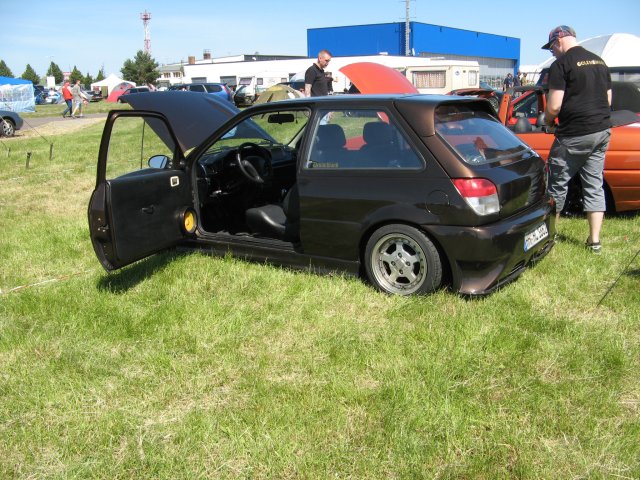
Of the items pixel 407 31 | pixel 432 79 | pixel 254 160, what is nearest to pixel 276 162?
pixel 254 160

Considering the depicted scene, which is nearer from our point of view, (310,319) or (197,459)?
(197,459)

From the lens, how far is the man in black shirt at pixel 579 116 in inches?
189

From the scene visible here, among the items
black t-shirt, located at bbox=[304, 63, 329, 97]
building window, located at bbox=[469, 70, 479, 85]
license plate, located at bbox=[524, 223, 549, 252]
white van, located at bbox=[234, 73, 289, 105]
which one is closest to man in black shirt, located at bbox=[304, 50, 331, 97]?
black t-shirt, located at bbox=[304, 63, 329, 97]

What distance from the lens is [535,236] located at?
4.07 m

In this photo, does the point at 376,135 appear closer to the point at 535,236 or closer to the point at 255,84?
the point at 535,236

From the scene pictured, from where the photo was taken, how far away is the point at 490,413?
2.64 meters

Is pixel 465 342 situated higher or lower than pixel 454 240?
lower

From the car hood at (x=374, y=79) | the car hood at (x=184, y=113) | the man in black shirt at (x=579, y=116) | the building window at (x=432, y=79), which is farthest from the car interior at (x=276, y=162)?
the building window at (x=432, y=79)

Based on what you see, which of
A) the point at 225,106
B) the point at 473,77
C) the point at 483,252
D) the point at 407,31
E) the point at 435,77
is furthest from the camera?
the point at 407,31

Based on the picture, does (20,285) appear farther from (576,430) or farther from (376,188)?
(576,430)

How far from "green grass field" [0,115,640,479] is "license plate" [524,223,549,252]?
33cm

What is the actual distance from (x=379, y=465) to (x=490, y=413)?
25.1 inches

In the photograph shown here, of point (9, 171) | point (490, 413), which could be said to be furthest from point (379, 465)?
point (9, 171)

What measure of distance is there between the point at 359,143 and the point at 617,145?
3078mm
